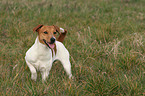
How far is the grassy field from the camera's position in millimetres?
2946

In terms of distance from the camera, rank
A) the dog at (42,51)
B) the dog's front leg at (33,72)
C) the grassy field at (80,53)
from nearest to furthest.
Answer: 1. the grassy field at (80,53)
2. the dog at (42,51)
3. the dog's front leg at (33,72)

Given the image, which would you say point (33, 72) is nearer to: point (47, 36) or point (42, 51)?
point (42, 51)

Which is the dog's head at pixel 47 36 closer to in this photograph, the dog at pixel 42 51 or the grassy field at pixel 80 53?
the dog at pixel 42 51

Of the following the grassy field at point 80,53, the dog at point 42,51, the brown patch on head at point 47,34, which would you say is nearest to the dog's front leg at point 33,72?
the dog at point 42,51

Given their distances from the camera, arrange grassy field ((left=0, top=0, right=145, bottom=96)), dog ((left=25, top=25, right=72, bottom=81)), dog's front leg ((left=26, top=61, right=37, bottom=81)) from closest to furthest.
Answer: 1. grassy field ((left=0, top=0, right=145, bottom=96))
2. dog ((left=25, top=25, right=72, bottom=81))
3. dog's front leg ((left=26, top=61, right=37, bottom=81))

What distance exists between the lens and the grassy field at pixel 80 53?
9.67 ft

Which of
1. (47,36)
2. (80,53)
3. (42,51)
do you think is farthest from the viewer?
(80,53)

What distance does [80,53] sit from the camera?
4535 millimetres

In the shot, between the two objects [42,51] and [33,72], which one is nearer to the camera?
[42,51]

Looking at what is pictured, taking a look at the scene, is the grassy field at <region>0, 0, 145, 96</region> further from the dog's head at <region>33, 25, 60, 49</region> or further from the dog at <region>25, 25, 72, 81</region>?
the dog's head at <region>33, 25, 60, 49</region>

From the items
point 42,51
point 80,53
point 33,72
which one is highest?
point 42,51

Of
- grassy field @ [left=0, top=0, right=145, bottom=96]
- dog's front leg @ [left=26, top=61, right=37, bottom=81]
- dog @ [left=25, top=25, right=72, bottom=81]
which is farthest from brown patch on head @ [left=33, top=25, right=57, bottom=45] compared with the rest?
grassy field @ [left=0, top=0, right=145, bottom=96]

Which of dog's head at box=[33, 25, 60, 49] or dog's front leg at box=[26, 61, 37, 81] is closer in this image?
dog's head at box=[33, 25, 60, 49]

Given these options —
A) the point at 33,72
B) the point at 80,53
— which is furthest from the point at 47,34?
the point at 80,53
